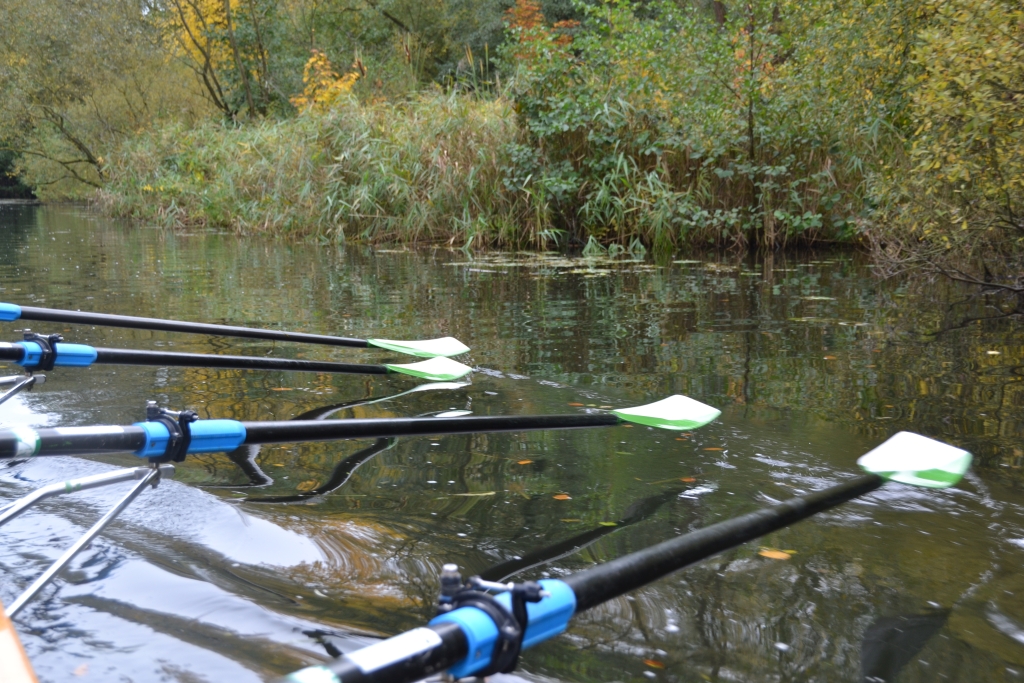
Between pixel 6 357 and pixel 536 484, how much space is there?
5.22 ft

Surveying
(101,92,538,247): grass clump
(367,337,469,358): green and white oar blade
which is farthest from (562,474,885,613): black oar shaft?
(101,92,538,247): grass clump

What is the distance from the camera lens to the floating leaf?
6.79 ft

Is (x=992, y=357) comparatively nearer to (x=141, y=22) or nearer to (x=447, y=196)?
(x=447, y=196)

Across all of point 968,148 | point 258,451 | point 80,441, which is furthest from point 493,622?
point 968,148

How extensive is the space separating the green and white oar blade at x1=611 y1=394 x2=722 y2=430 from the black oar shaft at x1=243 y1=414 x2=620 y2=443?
65 cm

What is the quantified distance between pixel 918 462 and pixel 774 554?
739 millimetres

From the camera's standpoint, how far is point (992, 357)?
445cm

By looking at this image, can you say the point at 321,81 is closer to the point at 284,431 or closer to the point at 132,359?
the point at 132,359

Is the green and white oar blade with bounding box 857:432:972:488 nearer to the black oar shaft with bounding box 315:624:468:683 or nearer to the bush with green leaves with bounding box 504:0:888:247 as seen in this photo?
the black oar shaft with bounding box 315:624:468:683

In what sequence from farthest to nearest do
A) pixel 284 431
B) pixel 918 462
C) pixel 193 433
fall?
pixel 918 462 < pixel 284 431 < pixel 193 433

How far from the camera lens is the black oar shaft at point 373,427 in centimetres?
188

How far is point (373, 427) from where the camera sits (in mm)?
2006

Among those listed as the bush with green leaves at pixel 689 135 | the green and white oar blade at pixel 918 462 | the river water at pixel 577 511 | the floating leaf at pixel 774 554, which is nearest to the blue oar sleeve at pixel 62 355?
the river water at pixel 577 511

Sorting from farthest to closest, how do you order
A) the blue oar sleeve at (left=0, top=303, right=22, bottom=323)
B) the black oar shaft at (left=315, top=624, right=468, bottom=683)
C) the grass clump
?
the grass clump < the blue oar sleeve at (left=0, top=303, right=22, bottom=323) < the black oar shaft at (left=315, top=624, right=468, bottom=683)
